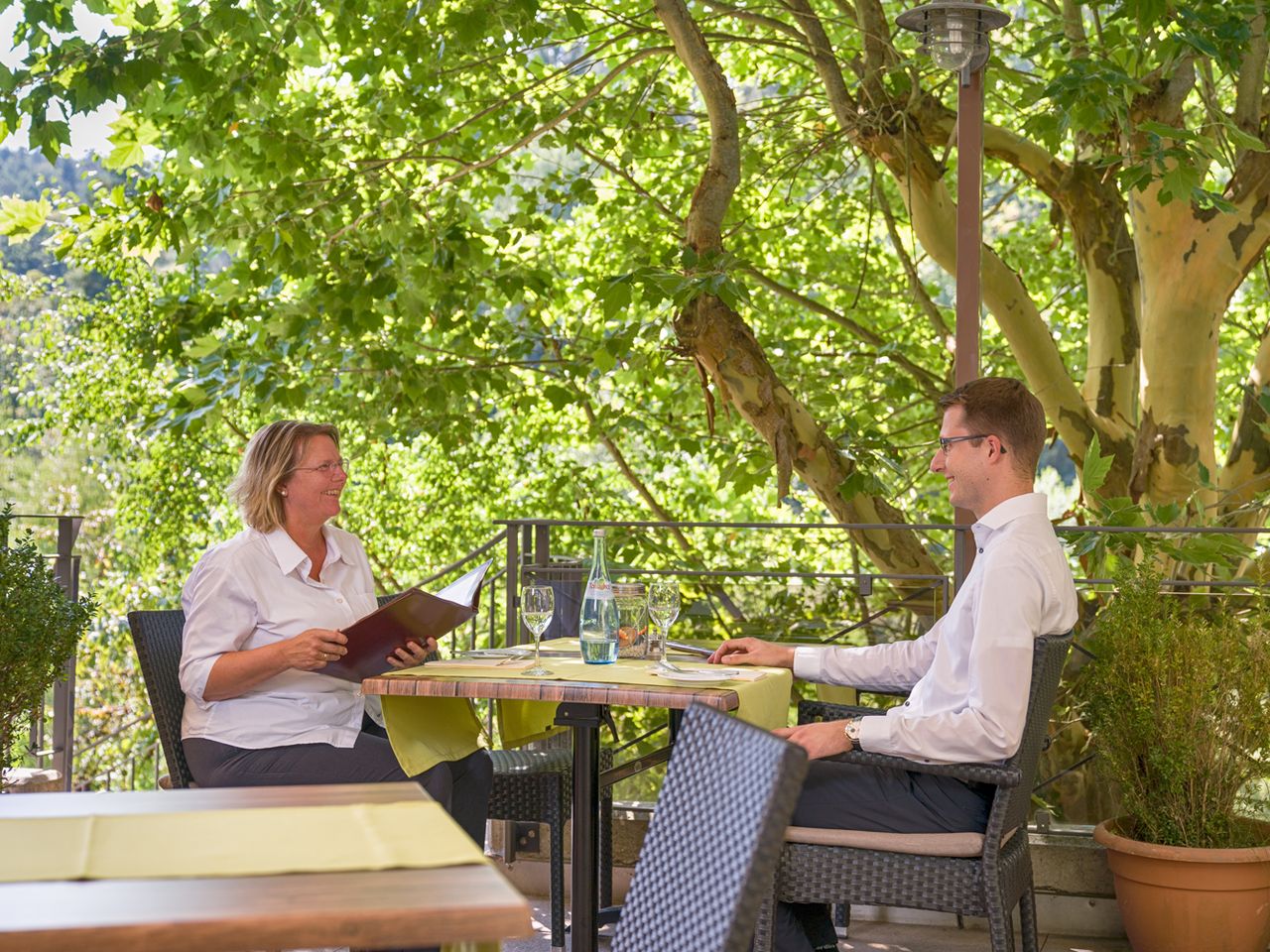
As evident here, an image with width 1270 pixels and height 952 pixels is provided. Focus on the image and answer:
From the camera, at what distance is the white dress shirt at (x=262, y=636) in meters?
3.41

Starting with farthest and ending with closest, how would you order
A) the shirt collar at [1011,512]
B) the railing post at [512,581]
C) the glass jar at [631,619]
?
the railing post at [512,581] → the glass jar at [631,619] → the shirt collar at [1011,512]

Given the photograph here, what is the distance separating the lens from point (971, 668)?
9.57ft

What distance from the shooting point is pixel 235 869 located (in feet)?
5.34

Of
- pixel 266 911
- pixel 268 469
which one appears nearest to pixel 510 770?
pixel 268 469

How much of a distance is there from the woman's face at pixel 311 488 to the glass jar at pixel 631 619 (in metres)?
0.78

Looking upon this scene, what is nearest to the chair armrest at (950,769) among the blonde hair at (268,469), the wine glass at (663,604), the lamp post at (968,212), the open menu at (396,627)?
the wine glass at (663,604)

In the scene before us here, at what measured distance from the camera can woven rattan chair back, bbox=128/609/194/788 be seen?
344 centimetres

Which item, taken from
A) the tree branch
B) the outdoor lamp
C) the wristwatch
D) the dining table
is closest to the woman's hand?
the dining table

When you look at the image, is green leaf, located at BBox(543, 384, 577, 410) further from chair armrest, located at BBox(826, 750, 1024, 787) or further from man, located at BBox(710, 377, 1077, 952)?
chair armrest, located at BBox(826, 750, 1024, 787)

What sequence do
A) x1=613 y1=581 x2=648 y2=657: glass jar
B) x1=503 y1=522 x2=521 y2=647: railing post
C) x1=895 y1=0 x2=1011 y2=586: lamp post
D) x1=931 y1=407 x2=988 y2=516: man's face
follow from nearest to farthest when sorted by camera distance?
x1=931 y1=407 x2=988 y2=516: man's face, x1=613 y1=581 x2=648 y2=657: glass jar, x1=895 y1=0 x2=1011 y2=586: lamp post, x1=503 y1=522 x2=521 y2=647: railing post

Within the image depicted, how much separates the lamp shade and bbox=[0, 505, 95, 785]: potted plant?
3.14 meters

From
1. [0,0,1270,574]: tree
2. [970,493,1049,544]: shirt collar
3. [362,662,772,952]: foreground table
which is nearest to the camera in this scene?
[362,662,772,952]: foreground table

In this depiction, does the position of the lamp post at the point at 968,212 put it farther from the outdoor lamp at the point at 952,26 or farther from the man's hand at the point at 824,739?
the man's hand at the point at 824,739

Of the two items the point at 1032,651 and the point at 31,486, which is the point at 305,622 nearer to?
the point at 1032,651
